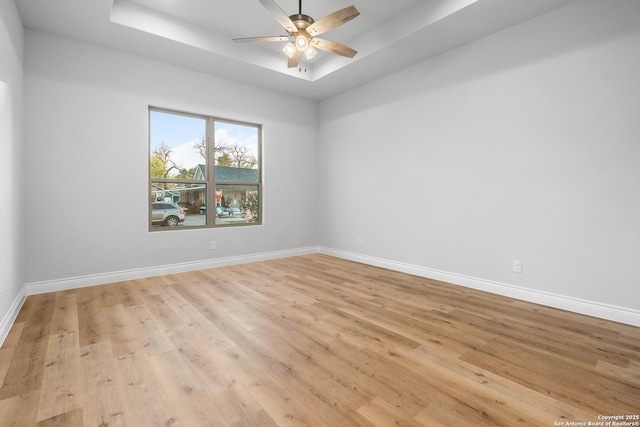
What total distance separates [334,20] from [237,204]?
10.8ft

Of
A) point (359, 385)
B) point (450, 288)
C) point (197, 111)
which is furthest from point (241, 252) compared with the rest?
point (359, 385)

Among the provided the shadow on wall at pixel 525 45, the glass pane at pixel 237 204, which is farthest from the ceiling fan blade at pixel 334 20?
the glass pane at pixel 237 204

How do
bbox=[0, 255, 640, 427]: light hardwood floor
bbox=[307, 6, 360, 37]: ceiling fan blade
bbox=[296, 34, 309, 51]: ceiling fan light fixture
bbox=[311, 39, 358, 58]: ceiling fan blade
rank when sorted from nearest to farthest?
bbox=[0, 255, 640, 427]: light hardwood floor, bbox=[307, 6, 360, 37]: ceiling fan blade, bbox=[296, 34, 309, 51]: ceiling fan light fixture, bbox=[311, 39, 358, 58]: ceiling fan blade

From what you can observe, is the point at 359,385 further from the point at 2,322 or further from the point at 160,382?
the point at 2,322

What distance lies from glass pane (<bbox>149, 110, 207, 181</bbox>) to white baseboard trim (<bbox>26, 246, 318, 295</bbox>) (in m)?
1.30

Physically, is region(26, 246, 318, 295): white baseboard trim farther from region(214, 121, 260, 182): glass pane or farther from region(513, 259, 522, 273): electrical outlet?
region(513, 259, 522, 273): electrical outlet

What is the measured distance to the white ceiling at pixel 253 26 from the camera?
121 inches

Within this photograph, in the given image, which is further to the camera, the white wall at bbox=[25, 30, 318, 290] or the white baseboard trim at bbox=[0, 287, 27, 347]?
the white wall at bbox=[25, 30, 318, 290]

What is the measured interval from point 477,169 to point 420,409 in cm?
293

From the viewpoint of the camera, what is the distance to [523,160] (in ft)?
10.7

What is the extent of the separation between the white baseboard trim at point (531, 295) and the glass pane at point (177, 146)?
3228mm

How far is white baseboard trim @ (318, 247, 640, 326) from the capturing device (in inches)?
106

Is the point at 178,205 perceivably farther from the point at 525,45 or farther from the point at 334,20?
the point at 525,45

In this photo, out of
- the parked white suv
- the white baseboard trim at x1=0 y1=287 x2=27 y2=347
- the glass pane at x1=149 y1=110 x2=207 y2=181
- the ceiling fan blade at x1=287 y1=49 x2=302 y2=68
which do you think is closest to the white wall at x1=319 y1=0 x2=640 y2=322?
the ceiling fan blade at x1=287 y1=49 x2=302 y2=68
